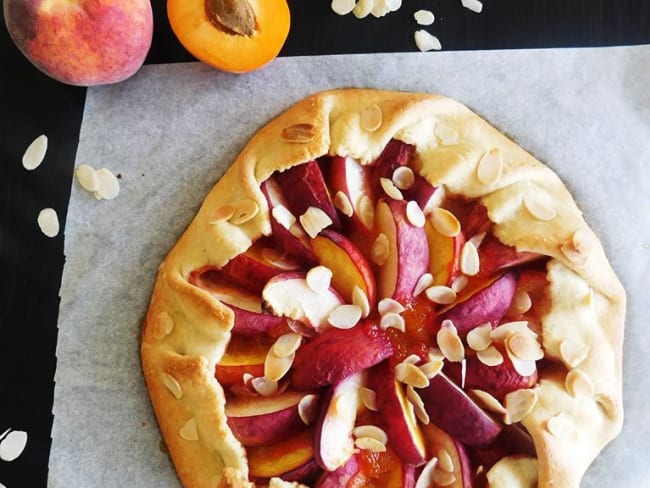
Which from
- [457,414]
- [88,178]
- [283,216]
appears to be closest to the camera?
[457,414]

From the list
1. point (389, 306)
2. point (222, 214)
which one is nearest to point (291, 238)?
point (222, 214)

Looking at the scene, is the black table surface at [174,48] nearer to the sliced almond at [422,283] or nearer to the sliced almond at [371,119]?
the sliced almond at [371,119]

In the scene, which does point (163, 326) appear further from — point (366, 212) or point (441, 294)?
point (441, 294)

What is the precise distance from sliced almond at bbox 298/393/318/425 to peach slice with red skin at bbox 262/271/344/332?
16cm

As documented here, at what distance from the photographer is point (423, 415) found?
6.06 ft

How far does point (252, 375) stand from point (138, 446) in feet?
1.26

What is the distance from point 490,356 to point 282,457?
53cm

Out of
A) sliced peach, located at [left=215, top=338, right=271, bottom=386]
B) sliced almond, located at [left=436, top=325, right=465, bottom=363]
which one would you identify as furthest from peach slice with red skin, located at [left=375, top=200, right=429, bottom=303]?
sliced peach, located at [left=215, top=338, right=271, bottom=386]

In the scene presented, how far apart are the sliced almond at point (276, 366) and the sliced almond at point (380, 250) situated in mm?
292

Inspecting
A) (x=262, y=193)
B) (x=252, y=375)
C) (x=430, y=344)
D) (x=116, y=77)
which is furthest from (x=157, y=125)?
(x=430, y=344)

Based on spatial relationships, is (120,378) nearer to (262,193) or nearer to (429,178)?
(262,193)

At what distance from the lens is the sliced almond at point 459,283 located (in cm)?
189

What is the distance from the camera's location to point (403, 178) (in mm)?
1949

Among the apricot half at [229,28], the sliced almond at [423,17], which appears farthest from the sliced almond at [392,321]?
the sliced almond at [423,17]
